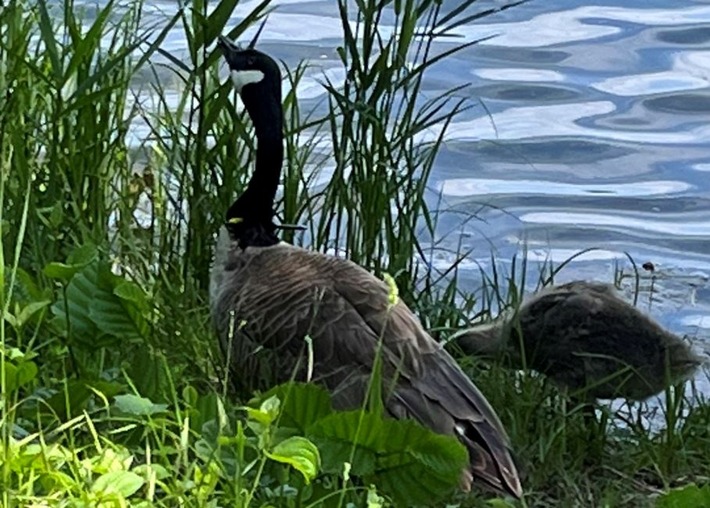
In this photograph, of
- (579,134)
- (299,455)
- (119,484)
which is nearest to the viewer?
(119,484)

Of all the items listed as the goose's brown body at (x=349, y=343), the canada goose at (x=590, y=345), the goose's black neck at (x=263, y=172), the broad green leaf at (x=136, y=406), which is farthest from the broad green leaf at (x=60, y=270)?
the canada goose at (x=590, y=345)

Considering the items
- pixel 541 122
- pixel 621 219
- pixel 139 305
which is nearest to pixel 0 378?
pixel 139 305

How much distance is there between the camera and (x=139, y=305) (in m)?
4.11

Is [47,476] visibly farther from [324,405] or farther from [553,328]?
[553,328]

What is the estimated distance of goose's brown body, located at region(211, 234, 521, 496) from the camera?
427 centimetres

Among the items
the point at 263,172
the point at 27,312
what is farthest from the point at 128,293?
the point at 263,172

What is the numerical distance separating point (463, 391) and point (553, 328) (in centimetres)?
88

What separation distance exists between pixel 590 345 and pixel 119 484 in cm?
227

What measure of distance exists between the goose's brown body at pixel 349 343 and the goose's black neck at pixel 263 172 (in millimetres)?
184

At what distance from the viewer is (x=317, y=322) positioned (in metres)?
4.61

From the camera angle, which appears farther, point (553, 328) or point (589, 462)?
point (553, 328)

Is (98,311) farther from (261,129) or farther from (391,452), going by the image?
(261,129)

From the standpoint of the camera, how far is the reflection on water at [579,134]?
289 inches

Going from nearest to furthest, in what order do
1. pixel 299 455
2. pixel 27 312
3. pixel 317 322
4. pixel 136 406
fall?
pixel 299 455
pixel 136 406
pixel 27 312
pixel 317 322
